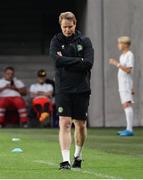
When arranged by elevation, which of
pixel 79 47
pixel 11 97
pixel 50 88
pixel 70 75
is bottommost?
pixel 11 97

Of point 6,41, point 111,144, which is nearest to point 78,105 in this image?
point 111,144

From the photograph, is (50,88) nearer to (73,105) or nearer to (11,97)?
(11,97)

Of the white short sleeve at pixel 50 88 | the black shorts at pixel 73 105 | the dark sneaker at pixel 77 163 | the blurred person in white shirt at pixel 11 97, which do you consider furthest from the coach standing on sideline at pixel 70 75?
the white short sleeve at pixel 50 88

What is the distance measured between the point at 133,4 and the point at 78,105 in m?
13.5

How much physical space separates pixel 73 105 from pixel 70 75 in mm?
393

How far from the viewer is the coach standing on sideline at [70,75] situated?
10820 millimetres

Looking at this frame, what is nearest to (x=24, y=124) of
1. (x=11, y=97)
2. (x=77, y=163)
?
(x=11, y=97)

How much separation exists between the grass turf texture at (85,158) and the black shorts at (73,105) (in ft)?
2.32

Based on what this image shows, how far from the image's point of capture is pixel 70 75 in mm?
10922

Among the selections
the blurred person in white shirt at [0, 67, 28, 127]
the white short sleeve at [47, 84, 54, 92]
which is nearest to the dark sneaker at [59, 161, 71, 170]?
the blurred person in white shirt at [0, 67, 28, 127]

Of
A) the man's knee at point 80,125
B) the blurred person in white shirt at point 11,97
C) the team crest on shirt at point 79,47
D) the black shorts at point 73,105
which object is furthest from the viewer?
the blurred person in white shirt at point 11,97

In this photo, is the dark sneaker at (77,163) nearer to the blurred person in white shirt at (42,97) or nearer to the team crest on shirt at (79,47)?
the team crest on shirt at (79,47)

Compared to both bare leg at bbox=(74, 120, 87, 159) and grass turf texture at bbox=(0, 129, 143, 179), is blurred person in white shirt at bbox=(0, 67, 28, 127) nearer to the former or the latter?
grass turf texture at bbox=(0, 129, 143, 179)

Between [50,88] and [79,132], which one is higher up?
[79,132]
